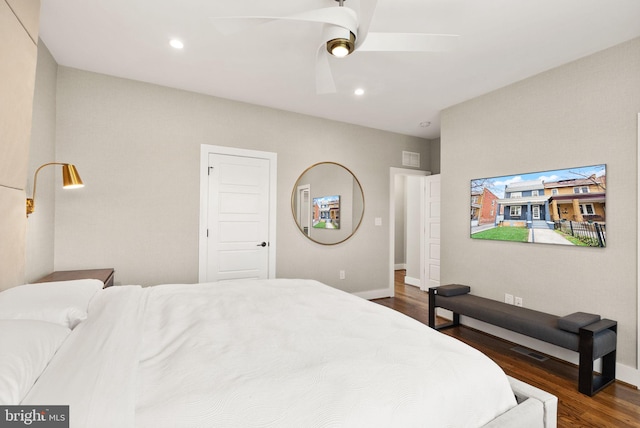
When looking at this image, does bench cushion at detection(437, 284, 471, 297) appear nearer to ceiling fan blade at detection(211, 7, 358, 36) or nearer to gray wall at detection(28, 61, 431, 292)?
gray wall at detection(28, 61, 431, 292)

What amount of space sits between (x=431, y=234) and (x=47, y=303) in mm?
4979

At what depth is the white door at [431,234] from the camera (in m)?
5.11

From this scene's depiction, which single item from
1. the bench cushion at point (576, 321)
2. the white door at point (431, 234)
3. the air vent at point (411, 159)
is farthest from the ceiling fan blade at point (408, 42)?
the white door at point (431, 234)

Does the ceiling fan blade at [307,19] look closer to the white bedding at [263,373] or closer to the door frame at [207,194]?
the white bedding at [263,373]

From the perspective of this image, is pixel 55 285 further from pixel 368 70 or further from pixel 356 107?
pixel 356 107

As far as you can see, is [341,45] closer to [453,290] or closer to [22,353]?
[22,353]

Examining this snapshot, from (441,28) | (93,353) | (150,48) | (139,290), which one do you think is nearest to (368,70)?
(441,28)

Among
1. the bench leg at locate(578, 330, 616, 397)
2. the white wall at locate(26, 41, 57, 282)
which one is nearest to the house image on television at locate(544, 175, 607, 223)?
the bench leg at locate(578, 330, 616, 397)

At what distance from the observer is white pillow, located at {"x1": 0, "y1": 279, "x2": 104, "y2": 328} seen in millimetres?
1324

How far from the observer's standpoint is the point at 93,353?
108cm

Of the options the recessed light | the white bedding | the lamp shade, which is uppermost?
the recessed light

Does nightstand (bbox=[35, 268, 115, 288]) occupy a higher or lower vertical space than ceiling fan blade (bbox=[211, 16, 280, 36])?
lower

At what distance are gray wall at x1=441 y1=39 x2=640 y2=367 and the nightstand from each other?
3690 millimetres

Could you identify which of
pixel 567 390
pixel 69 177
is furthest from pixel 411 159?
pixel 69 177
